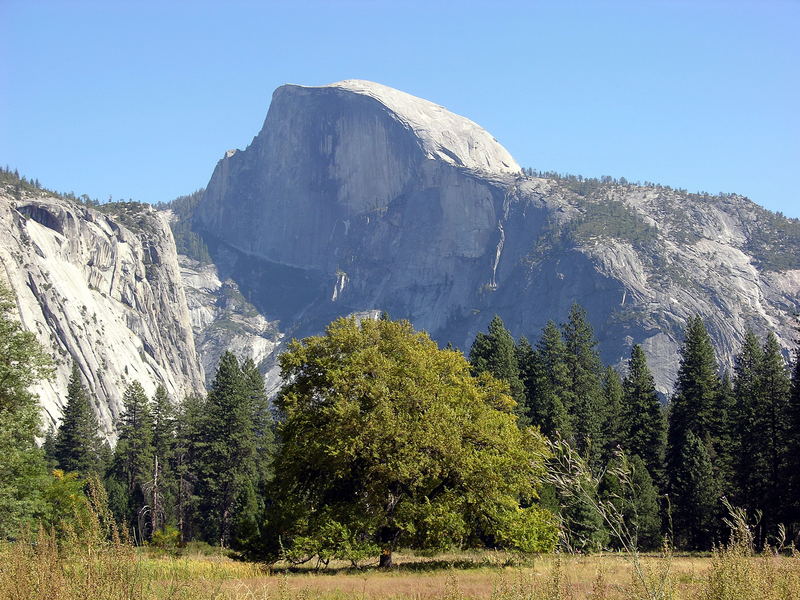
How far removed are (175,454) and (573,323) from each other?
42016 mm

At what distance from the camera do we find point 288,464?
96.3 ft

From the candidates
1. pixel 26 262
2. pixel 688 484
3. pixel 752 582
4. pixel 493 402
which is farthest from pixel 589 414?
pixel 26 262

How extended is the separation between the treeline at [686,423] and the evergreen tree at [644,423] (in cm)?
8

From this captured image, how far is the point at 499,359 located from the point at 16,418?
1593 inches

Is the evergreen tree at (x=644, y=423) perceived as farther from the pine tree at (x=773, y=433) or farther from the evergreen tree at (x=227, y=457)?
the evergreen tree at (x=227, y=457)

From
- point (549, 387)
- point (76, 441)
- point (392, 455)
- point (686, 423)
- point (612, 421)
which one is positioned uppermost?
point (549, 387)

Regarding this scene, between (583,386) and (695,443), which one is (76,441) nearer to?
(583,386)

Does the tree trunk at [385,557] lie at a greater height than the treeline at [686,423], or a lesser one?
lesser

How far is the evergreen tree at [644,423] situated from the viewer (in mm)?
61844

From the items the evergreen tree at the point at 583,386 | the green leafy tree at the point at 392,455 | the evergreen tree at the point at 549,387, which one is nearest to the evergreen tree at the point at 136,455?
the evergreen tree at the point at 549,387

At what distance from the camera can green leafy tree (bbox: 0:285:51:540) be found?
84.5ft

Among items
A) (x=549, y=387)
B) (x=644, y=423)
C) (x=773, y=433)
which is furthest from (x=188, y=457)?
(x=773, y=433)

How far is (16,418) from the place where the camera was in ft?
85.9

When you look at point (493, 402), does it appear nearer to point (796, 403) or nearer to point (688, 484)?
→ point (796, 403)
